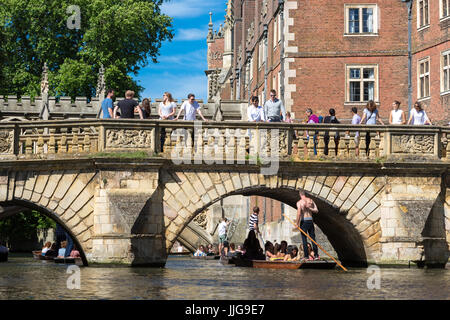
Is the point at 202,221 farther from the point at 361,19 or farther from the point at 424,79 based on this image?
the point at 424,79

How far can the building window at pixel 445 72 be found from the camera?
38.8 meters

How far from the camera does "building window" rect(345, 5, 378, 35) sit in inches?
1665

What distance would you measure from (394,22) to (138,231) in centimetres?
2242

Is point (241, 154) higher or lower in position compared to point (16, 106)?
lower

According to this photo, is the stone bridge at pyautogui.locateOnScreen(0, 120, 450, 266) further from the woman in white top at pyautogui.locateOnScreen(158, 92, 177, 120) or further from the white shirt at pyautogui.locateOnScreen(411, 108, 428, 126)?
the woman in white top at pyautogui.locateOnScreen(158, 92, 177, 120)

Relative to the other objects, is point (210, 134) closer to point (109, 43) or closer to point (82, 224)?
point (82, 224)

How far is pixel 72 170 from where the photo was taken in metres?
23.6

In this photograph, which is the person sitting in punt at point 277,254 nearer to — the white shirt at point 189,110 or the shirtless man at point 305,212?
the shirtless man at point 305,212

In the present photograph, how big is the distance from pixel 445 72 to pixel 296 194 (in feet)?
53.5

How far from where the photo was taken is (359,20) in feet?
139

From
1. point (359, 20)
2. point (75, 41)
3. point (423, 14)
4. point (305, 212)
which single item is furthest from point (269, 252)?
point (75, 41)

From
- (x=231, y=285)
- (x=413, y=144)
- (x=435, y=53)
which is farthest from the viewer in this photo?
(x=435, y=53)
